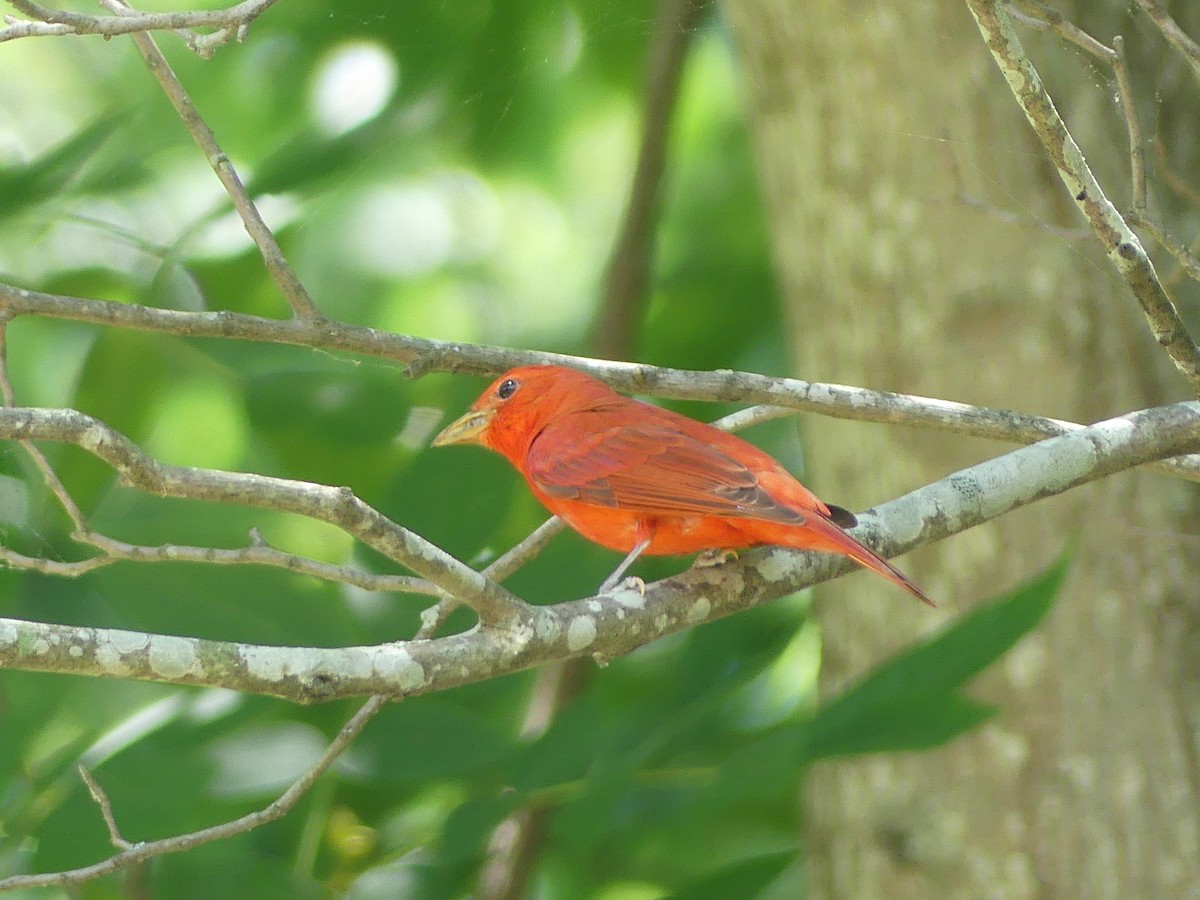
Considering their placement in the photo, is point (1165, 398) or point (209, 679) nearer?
point (209, 679)

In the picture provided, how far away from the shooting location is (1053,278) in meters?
3.72

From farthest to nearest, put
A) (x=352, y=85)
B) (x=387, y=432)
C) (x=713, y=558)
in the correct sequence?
(x=352, y=85)
(x=387, y=432)
(x=713, y=558)

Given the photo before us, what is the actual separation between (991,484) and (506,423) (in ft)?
4.36

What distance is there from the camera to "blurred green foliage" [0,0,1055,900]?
2.84 meters

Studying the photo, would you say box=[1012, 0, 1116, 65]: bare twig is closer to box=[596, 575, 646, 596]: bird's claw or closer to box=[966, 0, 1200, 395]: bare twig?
box=[966, 0, 1200, 395]: bare twig

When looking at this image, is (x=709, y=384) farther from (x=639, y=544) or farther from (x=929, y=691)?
(x=929, y=691)

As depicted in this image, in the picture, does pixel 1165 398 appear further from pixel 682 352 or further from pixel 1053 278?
pixel 682 352

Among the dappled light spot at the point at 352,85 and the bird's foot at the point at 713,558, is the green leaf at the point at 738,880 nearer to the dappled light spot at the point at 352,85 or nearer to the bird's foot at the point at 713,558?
the bird's foot at the point at 713,558

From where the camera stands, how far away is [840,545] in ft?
7.52

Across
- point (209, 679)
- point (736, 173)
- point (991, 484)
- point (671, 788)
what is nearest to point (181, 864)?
point (671, 788)

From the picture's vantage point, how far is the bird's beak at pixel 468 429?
124 inches

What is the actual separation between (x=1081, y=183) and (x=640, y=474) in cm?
109

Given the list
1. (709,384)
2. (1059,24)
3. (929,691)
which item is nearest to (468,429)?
(709,384)

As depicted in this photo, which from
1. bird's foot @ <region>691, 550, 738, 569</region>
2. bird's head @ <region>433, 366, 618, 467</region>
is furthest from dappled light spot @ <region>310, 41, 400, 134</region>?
bird's foot @ <region>691, 550, 738, 569</region>
